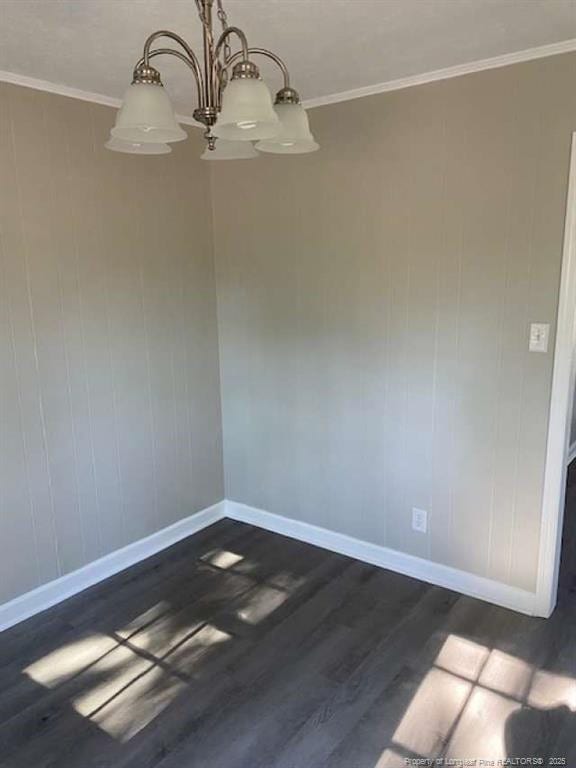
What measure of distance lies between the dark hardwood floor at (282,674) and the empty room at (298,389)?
0.04 ft

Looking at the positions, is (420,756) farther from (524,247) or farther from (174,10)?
(174,10)

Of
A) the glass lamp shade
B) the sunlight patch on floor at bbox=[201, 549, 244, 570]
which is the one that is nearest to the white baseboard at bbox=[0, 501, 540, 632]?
the sunlight patch on floor at bbox=[201, 549, 244, 570]

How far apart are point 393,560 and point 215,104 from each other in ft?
7.88

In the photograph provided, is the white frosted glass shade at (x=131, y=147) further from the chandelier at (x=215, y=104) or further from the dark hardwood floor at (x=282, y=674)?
the dark hardwood floor at (x=282, y=674)

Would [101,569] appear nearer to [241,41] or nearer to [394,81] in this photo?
[241,41]

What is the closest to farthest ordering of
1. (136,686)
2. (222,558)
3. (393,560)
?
(136,686)
(393,560)
(222,558)

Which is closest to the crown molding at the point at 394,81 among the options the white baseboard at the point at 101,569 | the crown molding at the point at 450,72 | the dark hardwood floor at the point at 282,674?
the crown molding at the point at 450,72

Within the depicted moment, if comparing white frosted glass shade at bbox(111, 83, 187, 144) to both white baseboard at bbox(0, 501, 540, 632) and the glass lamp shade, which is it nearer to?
the glass lamp shade

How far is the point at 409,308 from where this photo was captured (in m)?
2.70

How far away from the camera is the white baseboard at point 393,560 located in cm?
264

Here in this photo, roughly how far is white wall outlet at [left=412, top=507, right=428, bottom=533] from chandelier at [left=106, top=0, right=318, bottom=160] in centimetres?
195

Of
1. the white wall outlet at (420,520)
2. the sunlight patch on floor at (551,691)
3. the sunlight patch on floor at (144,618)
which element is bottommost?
the sunlight patch on floor at (144,618)

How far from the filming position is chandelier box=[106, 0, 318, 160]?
4.11 ft

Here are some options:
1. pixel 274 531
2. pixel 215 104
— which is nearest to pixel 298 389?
pixel 274 531
